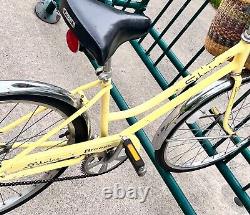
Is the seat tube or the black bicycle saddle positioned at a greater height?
the black bicycle saddle

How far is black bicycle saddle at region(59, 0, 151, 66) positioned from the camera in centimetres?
192

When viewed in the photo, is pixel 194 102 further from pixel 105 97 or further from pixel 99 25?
pixel 99 25

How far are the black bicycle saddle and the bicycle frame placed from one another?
285 millimetres

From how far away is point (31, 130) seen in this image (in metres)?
3.10

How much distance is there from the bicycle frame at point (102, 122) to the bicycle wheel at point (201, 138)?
94 millimetres

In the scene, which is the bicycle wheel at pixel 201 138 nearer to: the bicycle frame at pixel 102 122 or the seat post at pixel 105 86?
the bicycle frame at pixel 102 122

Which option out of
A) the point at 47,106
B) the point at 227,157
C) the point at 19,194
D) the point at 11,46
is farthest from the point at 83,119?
the point at 11,46

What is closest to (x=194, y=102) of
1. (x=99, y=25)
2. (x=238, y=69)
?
(x=238, y=69)

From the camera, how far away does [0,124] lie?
307cm

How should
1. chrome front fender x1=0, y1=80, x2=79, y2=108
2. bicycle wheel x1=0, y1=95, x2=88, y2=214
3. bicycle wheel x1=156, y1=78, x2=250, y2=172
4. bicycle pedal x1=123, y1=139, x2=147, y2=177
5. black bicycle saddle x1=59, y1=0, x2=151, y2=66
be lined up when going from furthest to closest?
bicycle wheel x1=156, y1=78, x2=250, y2=172, bicycle pedal x1=123, y1=139, x2=147, y2=177, bicycle wheel x1=0, y1=95, x2=88, y2=214, chrome front fender x1=0, y1=80, x2=79, y2=108, black bicycle saddle x1=59, y1=0, x2=151, y2=66

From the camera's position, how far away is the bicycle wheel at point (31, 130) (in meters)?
2.24

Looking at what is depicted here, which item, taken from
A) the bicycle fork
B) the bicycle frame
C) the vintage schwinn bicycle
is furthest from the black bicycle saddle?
the bicycle fork

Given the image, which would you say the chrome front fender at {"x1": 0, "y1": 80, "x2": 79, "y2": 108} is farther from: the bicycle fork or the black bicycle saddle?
the bicycle fork

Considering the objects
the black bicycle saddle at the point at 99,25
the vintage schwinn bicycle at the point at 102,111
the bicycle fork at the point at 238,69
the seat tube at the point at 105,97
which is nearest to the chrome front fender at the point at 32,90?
the vintage schwinn bicycle at the point at 102,111
